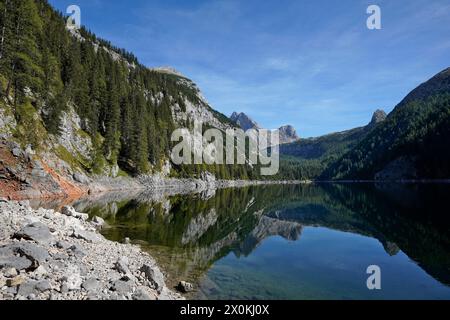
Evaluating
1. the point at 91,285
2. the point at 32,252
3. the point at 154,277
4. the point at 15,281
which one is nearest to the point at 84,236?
the point at 32,252

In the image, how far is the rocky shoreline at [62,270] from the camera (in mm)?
12711

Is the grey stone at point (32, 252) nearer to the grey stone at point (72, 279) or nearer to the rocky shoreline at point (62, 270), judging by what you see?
the rocky shoreline at point (62, 270)

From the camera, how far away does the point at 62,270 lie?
587 inches

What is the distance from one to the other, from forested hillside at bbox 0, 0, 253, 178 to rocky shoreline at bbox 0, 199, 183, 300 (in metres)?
35.9

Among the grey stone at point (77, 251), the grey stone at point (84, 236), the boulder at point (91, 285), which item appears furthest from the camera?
the grey stone at point (84, 236)

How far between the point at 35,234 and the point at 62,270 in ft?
15.2

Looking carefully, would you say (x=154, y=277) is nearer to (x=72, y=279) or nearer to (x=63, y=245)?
(x=72, y=279)

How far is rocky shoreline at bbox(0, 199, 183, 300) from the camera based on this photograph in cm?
1271

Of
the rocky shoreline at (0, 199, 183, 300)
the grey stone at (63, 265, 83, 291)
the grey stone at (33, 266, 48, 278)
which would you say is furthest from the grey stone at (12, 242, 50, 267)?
the grey stone at (63, 265, 83, 291)

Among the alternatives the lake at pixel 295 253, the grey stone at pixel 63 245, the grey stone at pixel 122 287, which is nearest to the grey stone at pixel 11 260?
the grey stone at pixel 63 245

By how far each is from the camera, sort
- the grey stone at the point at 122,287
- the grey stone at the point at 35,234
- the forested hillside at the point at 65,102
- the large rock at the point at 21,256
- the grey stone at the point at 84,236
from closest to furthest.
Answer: the large rock at the point at 21,256
the grey stone at the point at 122,287
the grey stone at the point at 35,234
the grey stone at the point at 84,236
the forested hillside at the point at 65,102

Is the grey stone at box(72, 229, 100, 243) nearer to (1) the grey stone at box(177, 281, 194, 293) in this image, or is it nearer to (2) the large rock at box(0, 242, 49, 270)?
(2) the large rock at box(0, 242, 49, 270)
